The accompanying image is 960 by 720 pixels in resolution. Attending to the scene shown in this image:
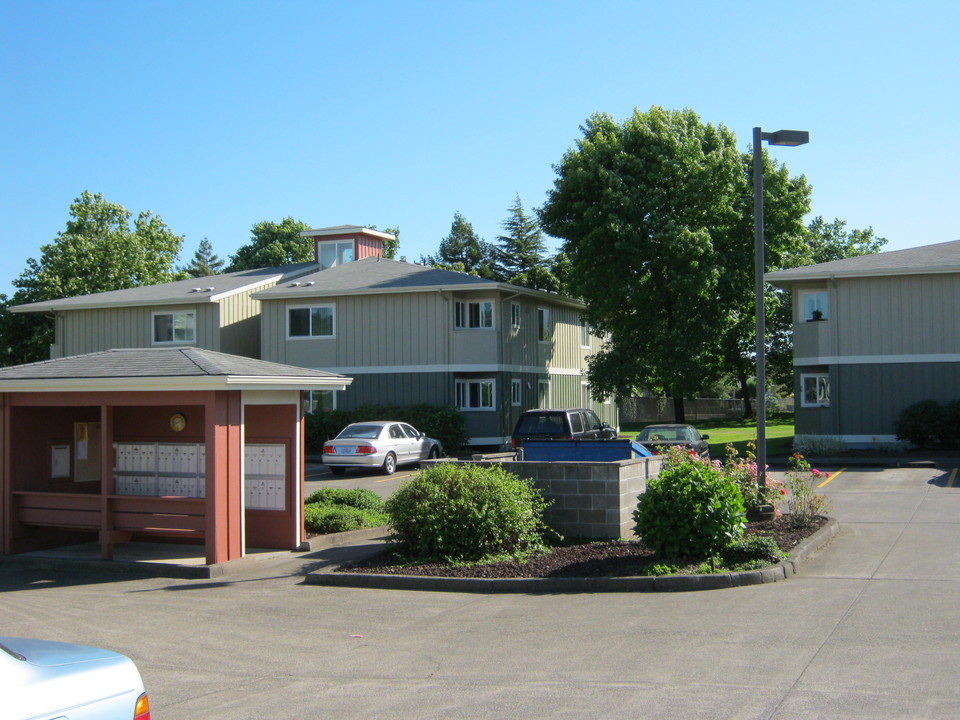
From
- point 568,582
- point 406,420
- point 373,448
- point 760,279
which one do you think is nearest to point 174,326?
point 406,420

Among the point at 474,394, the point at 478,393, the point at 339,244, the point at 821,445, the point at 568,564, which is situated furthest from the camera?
the point at 339,244

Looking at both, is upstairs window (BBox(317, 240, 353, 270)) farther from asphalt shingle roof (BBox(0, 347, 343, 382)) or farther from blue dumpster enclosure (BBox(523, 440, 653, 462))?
blue dumpster enclosure (BBox(523, 440, 653, 462))

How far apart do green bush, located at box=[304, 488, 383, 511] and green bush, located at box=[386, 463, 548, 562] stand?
14.7 feet

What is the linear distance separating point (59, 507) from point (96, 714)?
11319mm

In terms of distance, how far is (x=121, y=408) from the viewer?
631 inches

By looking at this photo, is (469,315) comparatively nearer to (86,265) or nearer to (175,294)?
(175,294)

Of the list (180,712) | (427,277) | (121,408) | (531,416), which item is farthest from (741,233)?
(180,712)

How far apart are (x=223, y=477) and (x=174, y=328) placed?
1045 inches

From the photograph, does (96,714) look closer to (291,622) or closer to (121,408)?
(291,622)

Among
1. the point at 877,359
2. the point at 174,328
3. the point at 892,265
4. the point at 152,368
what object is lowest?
the point at 152,368

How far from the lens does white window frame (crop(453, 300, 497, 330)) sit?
35438 mm

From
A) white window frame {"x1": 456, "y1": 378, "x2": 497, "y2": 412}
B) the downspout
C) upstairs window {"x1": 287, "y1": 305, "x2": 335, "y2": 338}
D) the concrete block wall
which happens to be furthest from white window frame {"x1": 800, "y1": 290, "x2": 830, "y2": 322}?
the concrete block wall

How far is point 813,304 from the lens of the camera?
31672 millimetres

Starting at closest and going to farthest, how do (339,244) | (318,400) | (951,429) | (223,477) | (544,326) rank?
(223,477) → (951,429) → (318,400) → (544,326) → (339,244)
